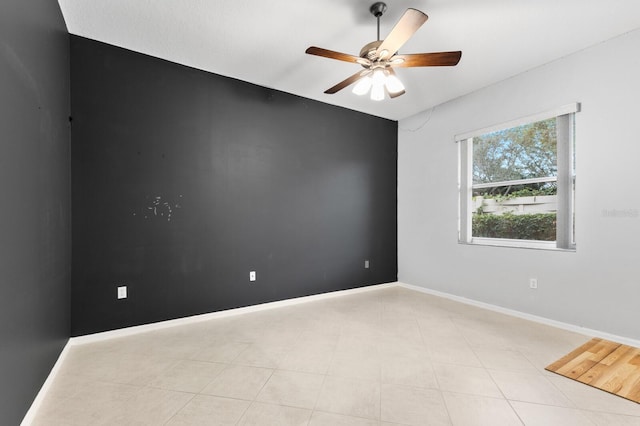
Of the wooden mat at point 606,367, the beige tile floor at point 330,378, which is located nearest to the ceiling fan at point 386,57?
the beige tile floor at point 330,378

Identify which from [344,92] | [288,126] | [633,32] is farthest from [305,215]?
[633,32]

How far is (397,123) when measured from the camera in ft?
16.9

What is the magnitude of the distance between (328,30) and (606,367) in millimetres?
3480

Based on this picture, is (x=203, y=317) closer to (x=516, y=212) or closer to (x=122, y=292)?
(x=122, y=292)

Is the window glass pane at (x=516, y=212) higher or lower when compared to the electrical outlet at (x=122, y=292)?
higher

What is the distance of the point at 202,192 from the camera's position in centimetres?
336

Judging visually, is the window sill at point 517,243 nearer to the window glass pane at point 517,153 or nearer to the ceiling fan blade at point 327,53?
the window glass pane at point 517,153

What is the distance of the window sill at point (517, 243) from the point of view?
3260 mm

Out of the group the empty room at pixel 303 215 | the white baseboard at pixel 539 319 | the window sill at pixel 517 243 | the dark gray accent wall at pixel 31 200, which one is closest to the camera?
the dark gray accent wall at pixel 31 200

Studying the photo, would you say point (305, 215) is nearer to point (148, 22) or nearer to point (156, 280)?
point (156, 280)

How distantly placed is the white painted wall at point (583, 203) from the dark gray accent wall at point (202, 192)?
1.39 m

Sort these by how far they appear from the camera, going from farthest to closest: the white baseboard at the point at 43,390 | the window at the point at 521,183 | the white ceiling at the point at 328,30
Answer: the window at the point at 521,183 → the white ceiling at the point at 328,30 → the white baseboard at the point at 43,390

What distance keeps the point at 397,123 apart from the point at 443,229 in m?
2.01

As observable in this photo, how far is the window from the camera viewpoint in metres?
3.16
